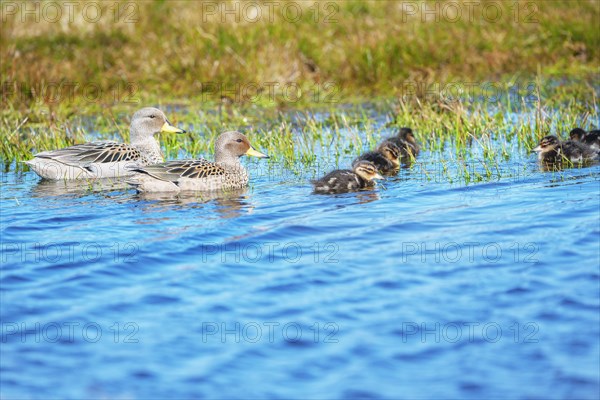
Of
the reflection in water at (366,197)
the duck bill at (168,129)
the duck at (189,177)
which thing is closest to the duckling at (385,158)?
the reflection in water at (366,197)

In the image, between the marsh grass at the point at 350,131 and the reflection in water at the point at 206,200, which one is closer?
the reflection in water at the point at 206,200

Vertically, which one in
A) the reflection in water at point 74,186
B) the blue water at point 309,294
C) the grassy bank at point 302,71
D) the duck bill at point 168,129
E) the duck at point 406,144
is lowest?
the blue water at point 309,294

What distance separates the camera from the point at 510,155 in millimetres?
10789

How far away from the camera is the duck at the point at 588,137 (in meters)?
10.5

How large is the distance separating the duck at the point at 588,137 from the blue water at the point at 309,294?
3.51ft

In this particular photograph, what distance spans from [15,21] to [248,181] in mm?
9359

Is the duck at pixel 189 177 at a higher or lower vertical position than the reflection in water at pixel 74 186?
higher

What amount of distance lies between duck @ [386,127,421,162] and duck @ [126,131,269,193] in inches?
76.1

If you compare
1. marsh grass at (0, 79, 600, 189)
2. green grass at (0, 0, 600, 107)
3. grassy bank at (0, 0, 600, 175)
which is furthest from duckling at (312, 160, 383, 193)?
green grass at (0, 0, 600, 107)

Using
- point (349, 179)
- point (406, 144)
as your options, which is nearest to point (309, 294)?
point (349, 179)

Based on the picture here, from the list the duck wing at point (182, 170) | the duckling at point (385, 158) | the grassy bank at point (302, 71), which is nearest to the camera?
the duck wing at point (182, 170)

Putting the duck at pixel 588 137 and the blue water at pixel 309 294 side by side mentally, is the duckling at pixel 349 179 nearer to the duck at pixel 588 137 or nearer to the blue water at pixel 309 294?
the blue water at pixel 309 294

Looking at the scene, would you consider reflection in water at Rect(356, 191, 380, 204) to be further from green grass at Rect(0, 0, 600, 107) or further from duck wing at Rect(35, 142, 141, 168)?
green grass at Rect(0, 0, 600, 107)

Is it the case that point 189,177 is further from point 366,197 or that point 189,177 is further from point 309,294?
point 309,294
